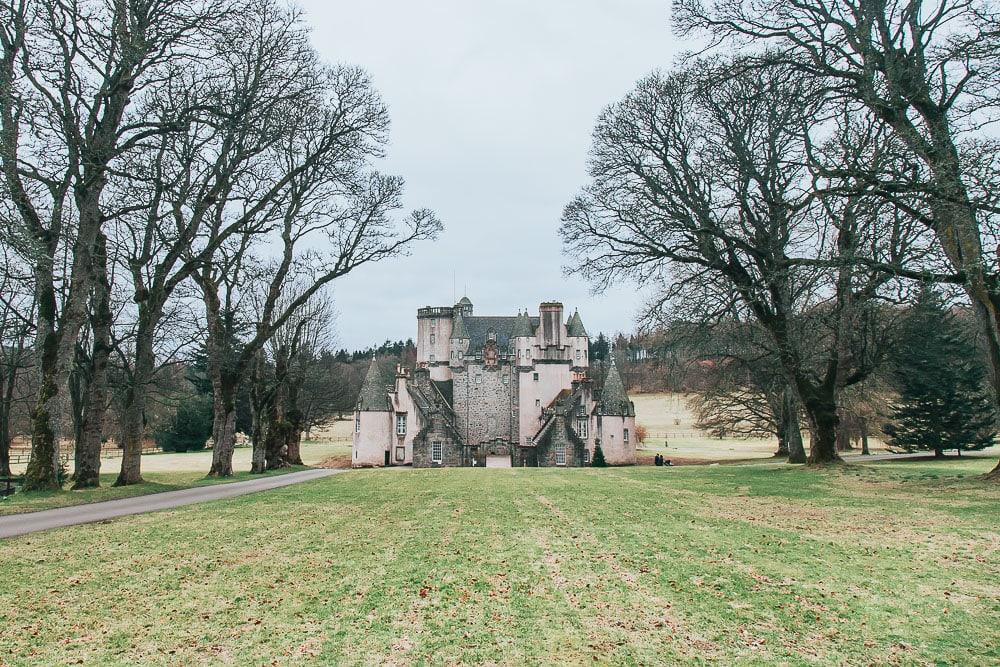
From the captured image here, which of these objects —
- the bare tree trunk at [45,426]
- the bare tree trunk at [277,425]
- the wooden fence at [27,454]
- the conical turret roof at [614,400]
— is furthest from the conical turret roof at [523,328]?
the bare tree trunk at [45,426]

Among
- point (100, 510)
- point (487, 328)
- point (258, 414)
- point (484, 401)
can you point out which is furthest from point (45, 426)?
point (487, 328)

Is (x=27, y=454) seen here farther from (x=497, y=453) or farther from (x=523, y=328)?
(x=523, y=328)

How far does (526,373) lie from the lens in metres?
61.6

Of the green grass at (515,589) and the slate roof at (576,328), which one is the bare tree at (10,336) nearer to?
the green grass at (515,589)

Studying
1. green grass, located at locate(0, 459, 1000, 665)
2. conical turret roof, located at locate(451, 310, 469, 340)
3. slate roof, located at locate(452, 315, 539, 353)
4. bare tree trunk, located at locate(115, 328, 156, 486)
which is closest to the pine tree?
green grass, located at locate(0, 459, 1000, 665)

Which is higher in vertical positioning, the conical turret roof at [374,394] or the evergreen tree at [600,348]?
the evergreen tree at [600,348]

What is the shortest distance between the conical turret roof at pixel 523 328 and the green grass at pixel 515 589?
163 feet

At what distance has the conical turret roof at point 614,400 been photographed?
5725cm

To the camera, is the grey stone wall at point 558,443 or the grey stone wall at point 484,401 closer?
the grey stone wall at point 558,443

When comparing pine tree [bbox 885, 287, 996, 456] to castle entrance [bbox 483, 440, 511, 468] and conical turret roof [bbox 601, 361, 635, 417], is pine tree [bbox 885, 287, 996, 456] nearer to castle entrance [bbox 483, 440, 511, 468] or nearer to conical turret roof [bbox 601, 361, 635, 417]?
conical turret roof [bbox 601, 361, 635, 417]

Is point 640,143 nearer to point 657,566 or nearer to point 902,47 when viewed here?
point 902,47

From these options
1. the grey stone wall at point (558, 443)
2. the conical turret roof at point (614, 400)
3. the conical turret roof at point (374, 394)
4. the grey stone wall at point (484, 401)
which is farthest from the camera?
the grey stone wall at point (484, 401)

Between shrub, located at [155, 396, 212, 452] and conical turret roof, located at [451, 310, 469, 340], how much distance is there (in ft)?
84.6

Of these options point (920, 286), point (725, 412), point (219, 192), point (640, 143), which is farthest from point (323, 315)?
point (920, 286)
